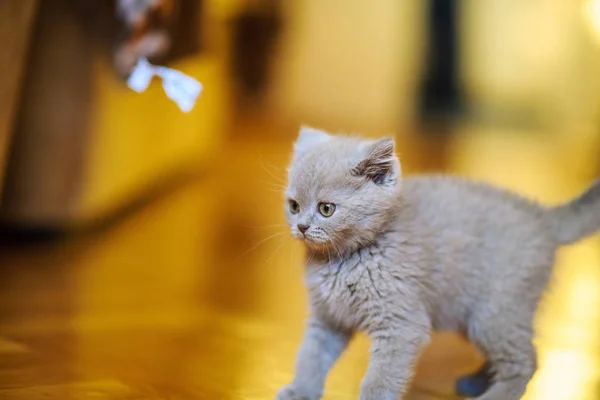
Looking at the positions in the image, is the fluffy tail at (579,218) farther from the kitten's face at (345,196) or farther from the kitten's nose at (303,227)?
the kitten's nose at (303,227)

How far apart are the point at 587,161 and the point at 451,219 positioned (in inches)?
129

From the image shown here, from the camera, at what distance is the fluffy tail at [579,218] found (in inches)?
51.6

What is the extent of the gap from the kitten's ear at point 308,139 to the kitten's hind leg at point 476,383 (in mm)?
468

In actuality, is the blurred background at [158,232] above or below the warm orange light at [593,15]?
below

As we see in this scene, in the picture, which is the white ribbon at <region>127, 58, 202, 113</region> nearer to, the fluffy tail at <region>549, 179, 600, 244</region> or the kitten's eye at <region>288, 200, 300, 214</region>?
the kitten's eye at <region>288, 200, 300, 214</region>

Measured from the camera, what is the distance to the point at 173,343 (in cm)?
150

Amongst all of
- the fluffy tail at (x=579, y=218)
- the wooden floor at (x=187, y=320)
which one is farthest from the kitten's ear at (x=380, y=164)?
the fluffy tail at (x=579, y=218)

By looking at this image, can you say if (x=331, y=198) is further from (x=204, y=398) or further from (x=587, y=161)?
(x=587, y=161)

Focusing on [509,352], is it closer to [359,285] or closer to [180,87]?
[359,285]

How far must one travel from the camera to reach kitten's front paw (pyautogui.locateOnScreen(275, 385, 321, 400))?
1208mm

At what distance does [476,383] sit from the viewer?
133 centimetres

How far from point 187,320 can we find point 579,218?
31.9 inches

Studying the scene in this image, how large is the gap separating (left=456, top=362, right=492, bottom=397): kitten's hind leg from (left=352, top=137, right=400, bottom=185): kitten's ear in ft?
1.27

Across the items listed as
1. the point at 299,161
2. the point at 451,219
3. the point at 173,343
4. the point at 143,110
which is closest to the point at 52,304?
the point at 173,343
